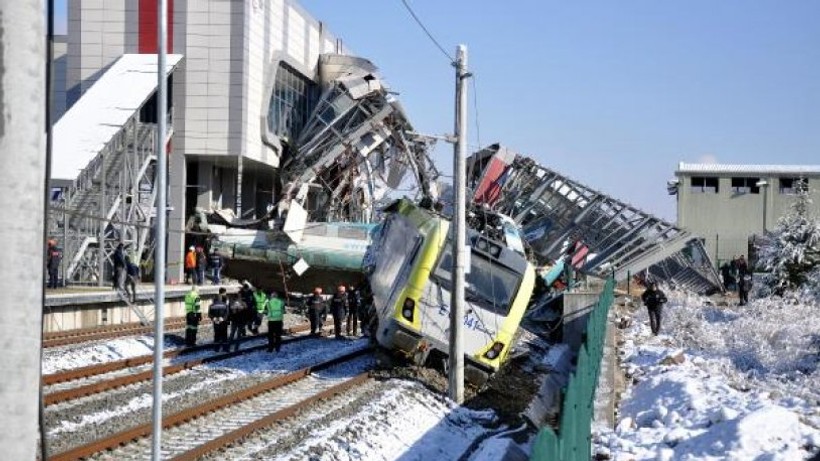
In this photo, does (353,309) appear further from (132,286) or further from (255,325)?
(132,286)

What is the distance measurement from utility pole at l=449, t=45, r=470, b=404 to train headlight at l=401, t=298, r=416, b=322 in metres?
1.28

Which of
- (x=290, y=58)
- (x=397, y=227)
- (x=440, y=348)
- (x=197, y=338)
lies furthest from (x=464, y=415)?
(x=290, y=58)

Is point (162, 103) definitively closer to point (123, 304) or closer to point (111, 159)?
point (123, 304)

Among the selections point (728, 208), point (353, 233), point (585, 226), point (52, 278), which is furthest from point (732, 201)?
point (52, 278)

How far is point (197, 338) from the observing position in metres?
26.7

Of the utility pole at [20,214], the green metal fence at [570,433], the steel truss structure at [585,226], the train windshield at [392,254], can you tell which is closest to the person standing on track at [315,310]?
the train windshield at [392,254]

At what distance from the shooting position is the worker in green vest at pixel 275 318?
2333 centimetres

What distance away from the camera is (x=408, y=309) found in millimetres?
19656

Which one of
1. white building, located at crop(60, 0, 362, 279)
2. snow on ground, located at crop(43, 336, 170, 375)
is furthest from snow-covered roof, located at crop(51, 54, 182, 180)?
snow on ground, located at crop(43, 336, 170, 375)

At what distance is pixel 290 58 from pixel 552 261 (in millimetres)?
17050

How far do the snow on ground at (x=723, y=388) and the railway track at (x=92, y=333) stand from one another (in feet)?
39.7

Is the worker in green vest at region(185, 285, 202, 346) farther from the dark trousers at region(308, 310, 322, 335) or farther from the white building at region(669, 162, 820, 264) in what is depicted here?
the white building at region(669, 162, 820, 264)

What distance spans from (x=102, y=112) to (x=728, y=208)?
132 ft

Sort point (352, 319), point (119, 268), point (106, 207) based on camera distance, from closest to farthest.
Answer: point (119, 268) < point (352, 319) < point (106, 207)
